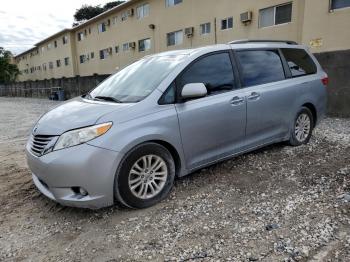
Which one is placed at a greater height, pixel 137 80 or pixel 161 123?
pixel 137 80

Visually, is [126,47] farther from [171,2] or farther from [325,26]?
[325,26]

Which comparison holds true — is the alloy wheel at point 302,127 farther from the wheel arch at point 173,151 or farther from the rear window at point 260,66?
the wheel arch at point 173,151

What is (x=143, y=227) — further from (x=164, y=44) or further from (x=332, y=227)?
(x=164, y=44)

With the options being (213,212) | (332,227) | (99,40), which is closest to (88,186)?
(213,212)

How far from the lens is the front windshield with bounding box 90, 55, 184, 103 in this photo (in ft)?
11.4

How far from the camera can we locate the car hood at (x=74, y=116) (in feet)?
9.92

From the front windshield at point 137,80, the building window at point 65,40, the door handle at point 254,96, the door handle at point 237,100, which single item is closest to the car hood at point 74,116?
the front windshield at point 137,80

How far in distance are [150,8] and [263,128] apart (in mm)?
18813

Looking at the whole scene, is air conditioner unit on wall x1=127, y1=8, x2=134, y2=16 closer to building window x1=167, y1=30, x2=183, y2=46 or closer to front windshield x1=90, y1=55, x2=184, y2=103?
building window x1=167, y1=30, x2=183, y2=46

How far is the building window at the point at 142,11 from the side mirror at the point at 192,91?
19705 mm

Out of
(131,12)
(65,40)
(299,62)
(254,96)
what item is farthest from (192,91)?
(65,40)

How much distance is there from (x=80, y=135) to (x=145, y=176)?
804 millimetres

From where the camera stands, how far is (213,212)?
3174mm

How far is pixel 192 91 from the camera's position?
134 inches
